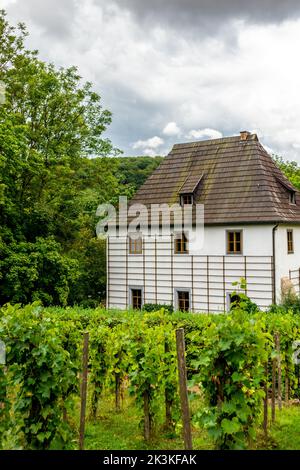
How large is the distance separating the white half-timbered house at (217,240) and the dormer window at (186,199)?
0.16ft

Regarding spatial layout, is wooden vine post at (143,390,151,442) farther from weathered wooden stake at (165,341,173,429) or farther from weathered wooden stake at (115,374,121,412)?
weathered wooden stake at (115,374,121,412)

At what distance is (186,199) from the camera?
23500 mm

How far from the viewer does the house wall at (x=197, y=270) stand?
20656 mm

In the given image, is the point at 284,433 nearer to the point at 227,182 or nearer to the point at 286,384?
the point at 286,384

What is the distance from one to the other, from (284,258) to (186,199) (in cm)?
556

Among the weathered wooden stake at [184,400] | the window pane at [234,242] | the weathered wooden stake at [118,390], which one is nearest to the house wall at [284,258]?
the window pane at [234,242]

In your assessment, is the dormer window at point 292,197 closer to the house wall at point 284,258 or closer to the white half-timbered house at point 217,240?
the white half-timbered house at point 217,240

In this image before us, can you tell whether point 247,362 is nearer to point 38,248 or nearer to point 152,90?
point 38,248

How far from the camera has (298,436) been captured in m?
7.45

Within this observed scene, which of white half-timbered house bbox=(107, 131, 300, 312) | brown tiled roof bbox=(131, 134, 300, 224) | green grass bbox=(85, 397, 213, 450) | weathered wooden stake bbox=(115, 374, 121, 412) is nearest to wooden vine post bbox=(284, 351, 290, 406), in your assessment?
green grass bbox=(85, 397, 213, 450)

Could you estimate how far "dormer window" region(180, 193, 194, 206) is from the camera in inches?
920

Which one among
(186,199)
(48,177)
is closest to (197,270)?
(186,199)

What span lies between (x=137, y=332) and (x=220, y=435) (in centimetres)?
307

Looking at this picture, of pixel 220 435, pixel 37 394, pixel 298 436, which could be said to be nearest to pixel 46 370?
pixel 37 394
